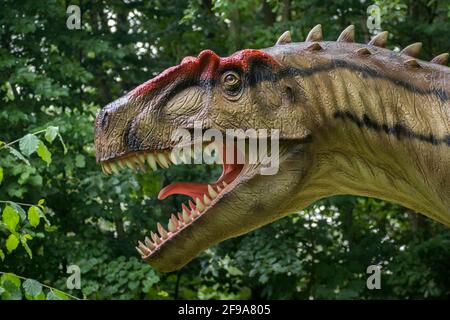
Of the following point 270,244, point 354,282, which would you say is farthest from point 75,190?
point 354,282

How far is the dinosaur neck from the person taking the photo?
3219 millimetres

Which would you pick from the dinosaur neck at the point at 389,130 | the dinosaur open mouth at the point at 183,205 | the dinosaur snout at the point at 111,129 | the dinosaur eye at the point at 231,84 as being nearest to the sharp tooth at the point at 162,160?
the dinosaur open mouth at the point at 183,205

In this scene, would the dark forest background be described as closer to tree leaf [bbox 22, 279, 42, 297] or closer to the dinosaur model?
tree leaf [bbox 22, 279, 42, 297]

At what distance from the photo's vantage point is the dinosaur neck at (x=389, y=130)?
10.6 feet

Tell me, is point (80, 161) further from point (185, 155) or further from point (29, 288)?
point (185, 155)

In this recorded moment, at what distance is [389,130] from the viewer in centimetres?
325

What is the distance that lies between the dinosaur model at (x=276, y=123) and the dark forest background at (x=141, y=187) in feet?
14.1

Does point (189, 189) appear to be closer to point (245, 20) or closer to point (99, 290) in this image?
point (99, 290)

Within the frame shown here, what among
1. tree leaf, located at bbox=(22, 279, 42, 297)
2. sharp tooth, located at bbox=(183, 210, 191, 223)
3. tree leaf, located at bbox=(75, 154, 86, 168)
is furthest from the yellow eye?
tree leaf, located at bbox=(75, 154, 86, 168)

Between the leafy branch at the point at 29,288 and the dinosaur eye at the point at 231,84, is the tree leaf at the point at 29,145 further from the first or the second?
the dinosaur eye at the point at 231,84

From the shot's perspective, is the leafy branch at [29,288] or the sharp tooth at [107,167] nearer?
the sharp tooth at [107,167]

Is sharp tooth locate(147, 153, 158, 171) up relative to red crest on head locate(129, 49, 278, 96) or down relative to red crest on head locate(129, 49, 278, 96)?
down

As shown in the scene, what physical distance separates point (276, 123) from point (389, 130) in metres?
0.38

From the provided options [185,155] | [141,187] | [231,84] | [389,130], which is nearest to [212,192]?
[185,155]
